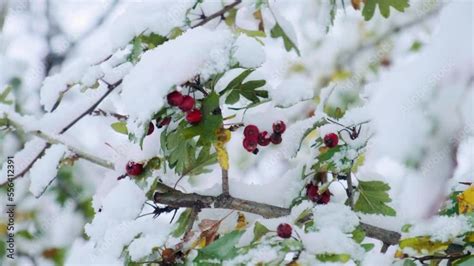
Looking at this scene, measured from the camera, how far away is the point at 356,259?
2.34ft

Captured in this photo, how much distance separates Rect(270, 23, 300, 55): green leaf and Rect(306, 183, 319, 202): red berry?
1.33 ft

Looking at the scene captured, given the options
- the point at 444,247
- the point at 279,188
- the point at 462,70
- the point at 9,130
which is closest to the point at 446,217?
the point at 444,247

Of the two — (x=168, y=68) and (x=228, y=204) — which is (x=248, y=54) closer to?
(x=168, y=68)

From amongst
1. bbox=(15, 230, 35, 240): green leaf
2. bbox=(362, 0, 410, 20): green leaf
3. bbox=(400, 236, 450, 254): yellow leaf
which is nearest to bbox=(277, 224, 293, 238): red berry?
bbox=(400, 236, 450, 254): yellow leaf

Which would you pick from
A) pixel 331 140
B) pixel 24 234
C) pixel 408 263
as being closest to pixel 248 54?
pixel 331 140

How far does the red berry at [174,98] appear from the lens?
0.79 metres

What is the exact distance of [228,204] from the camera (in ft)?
2.98

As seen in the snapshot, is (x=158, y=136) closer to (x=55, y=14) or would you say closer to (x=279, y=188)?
(x=279, y=188)

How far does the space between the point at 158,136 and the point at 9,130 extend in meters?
0.25

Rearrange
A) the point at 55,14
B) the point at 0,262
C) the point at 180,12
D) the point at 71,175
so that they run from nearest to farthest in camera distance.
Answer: the point at 180,12
the point at 0,262
the point at 71,175
the point at 55,14

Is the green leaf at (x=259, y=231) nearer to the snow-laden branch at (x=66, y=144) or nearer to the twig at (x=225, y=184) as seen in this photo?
the twig at (x=225, y=184)

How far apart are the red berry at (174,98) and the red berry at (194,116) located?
35 mm

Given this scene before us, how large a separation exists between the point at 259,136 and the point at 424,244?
0.97 feet

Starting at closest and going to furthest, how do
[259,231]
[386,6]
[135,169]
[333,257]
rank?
[333,257]
[259,231]
[135,169]
[386,6]
